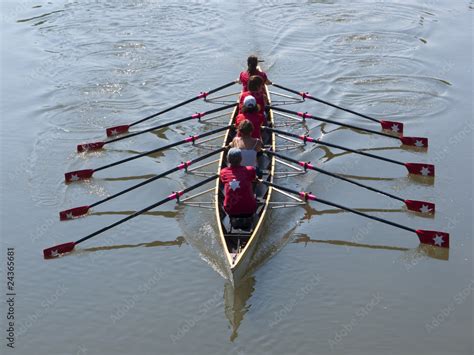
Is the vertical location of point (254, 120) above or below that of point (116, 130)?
above

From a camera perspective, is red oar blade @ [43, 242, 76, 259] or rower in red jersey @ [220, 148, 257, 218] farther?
red oar blade @ [43, 242, 76, 259]

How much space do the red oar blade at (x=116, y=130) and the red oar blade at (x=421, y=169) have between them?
281 inches

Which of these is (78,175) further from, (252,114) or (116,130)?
(252,114)

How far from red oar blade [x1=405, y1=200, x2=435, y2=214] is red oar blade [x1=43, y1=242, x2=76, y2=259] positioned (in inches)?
269

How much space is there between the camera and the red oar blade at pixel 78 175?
15969mm

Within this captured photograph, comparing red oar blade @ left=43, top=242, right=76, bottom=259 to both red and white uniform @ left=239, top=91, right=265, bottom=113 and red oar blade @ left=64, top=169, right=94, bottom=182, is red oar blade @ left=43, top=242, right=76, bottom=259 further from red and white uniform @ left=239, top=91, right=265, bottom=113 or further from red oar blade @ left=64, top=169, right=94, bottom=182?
red and white uniform @ left=239, top=91, right=265, bottom=113

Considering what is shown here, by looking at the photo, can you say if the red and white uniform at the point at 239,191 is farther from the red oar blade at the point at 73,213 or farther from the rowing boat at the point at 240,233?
the red oar blade at the point at 73,213

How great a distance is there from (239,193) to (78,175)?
4896 mm

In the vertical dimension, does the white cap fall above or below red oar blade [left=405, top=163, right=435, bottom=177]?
above

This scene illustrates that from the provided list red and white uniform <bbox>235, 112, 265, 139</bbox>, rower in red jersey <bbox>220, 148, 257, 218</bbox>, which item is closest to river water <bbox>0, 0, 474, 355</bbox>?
rower in red jersey <bbox>220, 148, 257, 218</bbox>

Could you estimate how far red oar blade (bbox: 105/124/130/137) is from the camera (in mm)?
17922

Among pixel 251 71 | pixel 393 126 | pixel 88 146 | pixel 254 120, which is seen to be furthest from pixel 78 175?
pixel 393 126

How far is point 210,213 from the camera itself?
1462 centimetres

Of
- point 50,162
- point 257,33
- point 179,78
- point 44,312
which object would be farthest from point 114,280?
point 257,33
